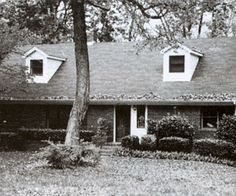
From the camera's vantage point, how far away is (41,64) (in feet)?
105

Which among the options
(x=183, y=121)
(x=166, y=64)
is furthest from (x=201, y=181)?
(x=166, y=64)

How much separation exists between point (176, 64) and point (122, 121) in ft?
14.6

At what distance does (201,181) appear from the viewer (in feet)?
55.7

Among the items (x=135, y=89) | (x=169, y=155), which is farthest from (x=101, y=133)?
(x=169, y=155)

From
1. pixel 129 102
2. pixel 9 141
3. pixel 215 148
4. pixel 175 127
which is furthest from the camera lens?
pixel 9 141

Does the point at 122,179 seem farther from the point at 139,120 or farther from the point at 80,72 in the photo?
the point at 139,120

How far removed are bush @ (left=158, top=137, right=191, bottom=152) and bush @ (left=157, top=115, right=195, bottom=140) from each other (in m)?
0.87

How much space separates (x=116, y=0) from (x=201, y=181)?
29.5 ft

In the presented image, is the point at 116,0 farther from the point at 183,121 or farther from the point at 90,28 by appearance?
the point at 90,28

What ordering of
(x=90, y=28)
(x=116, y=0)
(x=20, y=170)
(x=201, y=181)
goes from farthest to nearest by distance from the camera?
(x=90, y=28) < (x=116, y=0) < (x=20, y=170) < (x=201, y=181)

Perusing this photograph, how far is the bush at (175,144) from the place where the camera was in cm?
2420

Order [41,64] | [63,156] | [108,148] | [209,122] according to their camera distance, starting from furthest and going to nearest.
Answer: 1. [41,64]
2. [209,122]
3. [108,148]
4. [63,156]

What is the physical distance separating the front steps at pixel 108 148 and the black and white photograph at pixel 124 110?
107 mm

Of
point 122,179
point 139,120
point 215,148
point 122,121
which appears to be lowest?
point 122,179
